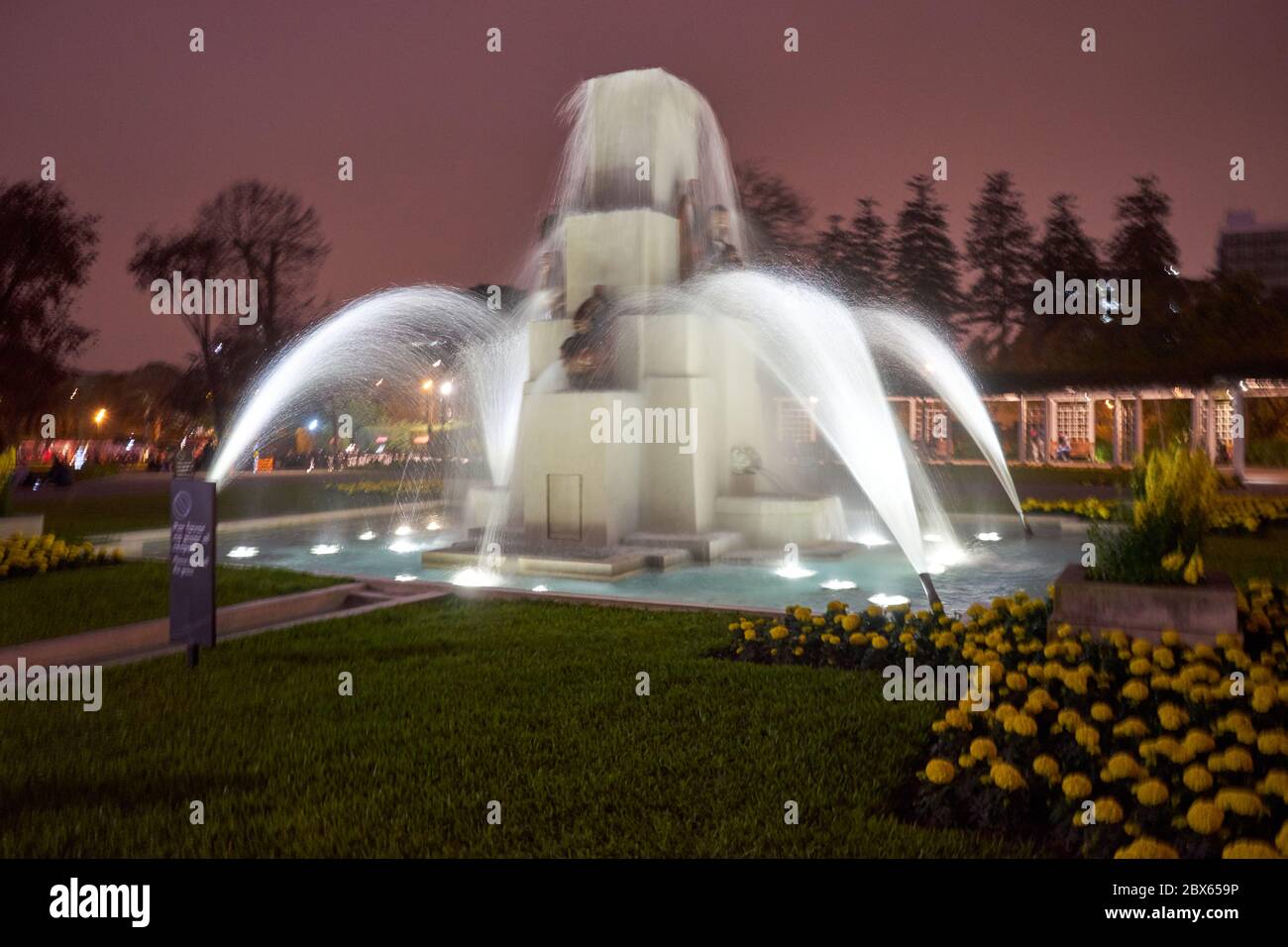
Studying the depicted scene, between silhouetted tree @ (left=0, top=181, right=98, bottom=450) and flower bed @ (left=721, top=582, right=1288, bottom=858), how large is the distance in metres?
43.0

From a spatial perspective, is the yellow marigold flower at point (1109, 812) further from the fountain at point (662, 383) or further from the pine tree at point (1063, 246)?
the pine tree at point (1063, 246)

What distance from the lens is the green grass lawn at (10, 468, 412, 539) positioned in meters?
19.8

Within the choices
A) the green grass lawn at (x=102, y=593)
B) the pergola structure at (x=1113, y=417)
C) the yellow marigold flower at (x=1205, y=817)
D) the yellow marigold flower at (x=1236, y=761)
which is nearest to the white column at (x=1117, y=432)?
the pergola structure at (x=1113, y=417)

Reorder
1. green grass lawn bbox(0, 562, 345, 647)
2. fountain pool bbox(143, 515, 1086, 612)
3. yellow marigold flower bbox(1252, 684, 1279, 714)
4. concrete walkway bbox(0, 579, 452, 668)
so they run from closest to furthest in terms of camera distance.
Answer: yellow marigold flower bbox(1252, 684, 1279, 714)
concrete walkway bbox(0, 579, 452, 668)
green grass lawn bbox(0, 562, 345, 647)
fountain pool bbox(143, 515, 1086, 612)

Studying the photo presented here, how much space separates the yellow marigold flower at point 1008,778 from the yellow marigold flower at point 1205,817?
751 mm

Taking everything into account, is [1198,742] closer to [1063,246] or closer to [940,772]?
[940,772]

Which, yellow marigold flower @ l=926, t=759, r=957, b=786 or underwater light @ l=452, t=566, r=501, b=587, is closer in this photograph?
yellow marigold flower @ l=926, t=759, r=957, b=786

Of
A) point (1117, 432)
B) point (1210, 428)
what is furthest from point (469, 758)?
point (1117, 432)

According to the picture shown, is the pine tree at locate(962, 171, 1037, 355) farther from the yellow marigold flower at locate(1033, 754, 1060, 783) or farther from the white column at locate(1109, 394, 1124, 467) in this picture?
the yellow marigold flower at locate(1033, 754, 1060, 783)

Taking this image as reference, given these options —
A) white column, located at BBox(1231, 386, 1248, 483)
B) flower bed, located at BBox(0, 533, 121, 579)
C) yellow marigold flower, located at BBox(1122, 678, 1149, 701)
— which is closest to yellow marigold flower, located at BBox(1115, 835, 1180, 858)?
yellow marigold flower, located at BBox(1122, 678, 1149, 701)

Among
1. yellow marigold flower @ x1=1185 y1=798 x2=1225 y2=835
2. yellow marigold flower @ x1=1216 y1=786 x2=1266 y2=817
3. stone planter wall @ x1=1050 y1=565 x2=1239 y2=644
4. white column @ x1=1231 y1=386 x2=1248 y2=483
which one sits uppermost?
white column @ x1=1231 y1=386 x2=1248 y2=483

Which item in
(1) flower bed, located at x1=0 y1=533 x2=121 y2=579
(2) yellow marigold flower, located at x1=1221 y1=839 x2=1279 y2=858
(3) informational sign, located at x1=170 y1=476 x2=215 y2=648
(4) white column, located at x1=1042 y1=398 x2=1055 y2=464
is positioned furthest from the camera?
(4) white column, located at x1=1042 y1=398 x2=1055 y2=464

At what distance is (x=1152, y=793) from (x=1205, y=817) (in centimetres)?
24

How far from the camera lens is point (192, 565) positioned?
7.48m
